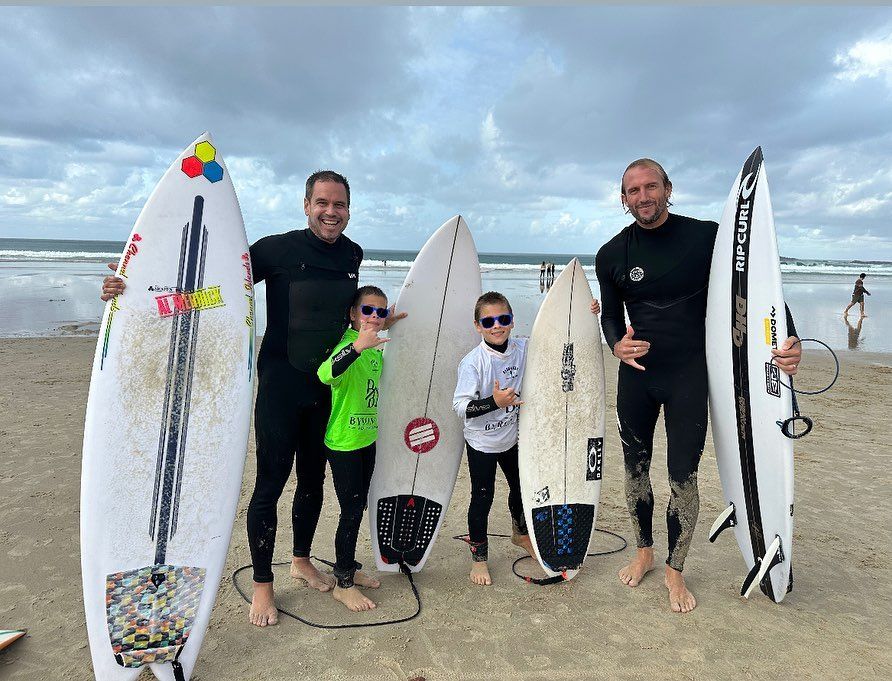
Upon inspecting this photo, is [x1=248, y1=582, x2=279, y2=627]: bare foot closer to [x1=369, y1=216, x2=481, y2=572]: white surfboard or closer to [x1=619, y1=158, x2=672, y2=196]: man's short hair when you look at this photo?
[x1=369, y1=216, x2=481, y2=572]: white surfboard

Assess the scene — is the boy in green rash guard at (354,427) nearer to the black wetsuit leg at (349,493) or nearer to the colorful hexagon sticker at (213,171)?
the black wetsuit leg at (349,493)

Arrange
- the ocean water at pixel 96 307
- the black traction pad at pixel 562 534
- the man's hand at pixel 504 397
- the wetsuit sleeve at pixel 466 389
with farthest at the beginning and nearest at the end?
the ocean water at pixel 96 307
the black traction pad at pixel 562 534
the wetsuit sleeve at pixel 466 389
the man's hand at pixel 504 397

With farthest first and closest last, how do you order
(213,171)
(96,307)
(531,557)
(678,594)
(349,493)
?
1. (96,307)
2. (531,557)
3. (213,171)
4. (678,594)
5. (349,493)

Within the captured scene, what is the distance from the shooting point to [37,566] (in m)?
2.94

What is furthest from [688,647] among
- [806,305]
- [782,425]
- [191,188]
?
[806,305]

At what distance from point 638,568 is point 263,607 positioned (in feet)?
6.15

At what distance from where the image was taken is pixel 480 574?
292 centimetres

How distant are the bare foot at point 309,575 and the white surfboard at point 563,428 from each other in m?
1.08

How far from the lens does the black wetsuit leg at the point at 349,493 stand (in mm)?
2586

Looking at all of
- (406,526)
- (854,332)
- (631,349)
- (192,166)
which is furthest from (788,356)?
(854,332)

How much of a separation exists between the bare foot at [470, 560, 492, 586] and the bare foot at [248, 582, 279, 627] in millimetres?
983

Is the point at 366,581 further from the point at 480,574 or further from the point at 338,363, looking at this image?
the point at 338,363

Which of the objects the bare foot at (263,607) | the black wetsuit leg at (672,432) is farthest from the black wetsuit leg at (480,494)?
the bare foot at (263,607)

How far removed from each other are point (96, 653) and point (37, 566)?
3.45ft
